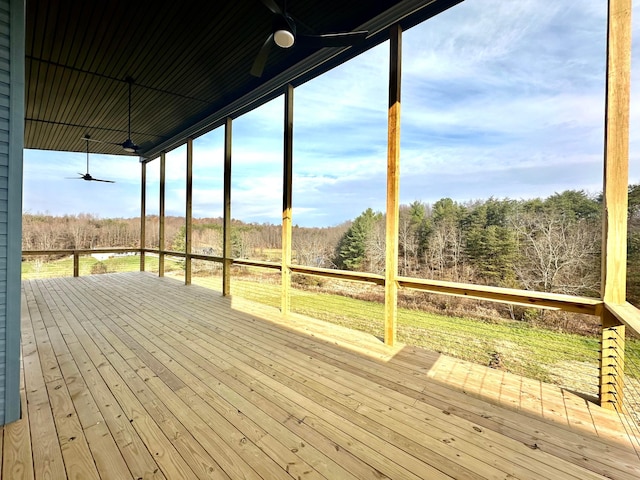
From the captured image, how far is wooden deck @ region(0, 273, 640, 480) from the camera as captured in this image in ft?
4.82

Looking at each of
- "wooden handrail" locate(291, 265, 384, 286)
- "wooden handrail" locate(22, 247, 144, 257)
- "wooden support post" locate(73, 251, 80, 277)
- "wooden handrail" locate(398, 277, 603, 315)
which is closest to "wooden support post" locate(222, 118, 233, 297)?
"wooden handrail" locate(291, 265, 384, 286)

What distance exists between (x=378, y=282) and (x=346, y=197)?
338 centimetres

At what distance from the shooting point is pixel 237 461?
1492 mm

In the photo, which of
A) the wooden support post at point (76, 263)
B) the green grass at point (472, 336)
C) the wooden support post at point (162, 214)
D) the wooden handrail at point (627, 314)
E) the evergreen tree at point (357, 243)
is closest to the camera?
the wooden handrail at point (627, 314)

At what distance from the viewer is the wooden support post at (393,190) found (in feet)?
9.86

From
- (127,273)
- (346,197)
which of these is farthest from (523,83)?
(127,273)

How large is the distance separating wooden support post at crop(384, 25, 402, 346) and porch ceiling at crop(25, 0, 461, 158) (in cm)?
45

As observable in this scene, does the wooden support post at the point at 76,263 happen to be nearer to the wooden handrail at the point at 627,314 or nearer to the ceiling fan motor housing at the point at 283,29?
the ceiling fan motor housing at the point at 283,29

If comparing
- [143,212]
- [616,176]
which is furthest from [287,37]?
[143,212]

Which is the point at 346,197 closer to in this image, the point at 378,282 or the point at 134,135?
the point at 378,282

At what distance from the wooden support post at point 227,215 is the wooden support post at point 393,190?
11.5 feet

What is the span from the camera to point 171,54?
3.80m

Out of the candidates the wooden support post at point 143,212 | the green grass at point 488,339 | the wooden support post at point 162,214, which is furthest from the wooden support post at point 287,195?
the wooden support post at point 143,212

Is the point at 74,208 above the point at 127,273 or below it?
above
